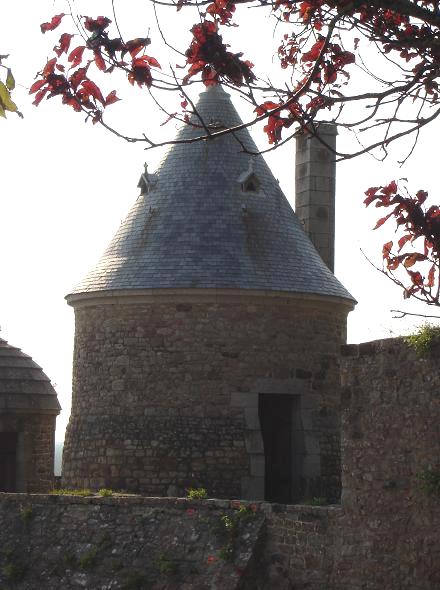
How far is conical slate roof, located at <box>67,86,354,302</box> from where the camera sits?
66.6 feet

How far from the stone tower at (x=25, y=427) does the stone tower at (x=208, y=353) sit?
190 centimetres

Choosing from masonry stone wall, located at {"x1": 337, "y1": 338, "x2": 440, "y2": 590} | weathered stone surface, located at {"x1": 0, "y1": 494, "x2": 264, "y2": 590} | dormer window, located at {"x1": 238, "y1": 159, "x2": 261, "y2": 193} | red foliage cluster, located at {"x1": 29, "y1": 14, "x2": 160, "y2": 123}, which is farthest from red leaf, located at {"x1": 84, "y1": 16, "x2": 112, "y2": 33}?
dormer window, located at {"x1": 238, "y1": 159, "x2": 261, "y2": 193}

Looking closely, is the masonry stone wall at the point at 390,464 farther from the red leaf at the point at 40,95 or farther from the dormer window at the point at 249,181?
the dormer window at the point at 249,181

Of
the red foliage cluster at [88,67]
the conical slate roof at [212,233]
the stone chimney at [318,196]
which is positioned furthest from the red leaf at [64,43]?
the stone chimney at [318,196]

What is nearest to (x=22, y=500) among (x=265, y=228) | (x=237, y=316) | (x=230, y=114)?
(x=237, y=316)

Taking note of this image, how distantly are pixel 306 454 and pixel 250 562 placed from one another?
220 inches

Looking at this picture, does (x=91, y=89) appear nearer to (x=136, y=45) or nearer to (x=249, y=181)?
(x=136, y=45)

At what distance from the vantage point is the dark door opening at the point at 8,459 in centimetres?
2305

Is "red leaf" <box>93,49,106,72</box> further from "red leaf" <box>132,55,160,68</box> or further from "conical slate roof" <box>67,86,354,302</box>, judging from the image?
"conical slate roof" <box>67,86,354,302</box>

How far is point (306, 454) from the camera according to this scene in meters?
20.3

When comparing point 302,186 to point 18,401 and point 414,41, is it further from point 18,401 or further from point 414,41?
point 414,41

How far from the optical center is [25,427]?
22984 millimetres

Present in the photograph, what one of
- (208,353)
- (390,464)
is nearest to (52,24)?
(390,464)

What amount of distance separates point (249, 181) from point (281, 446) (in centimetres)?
425
